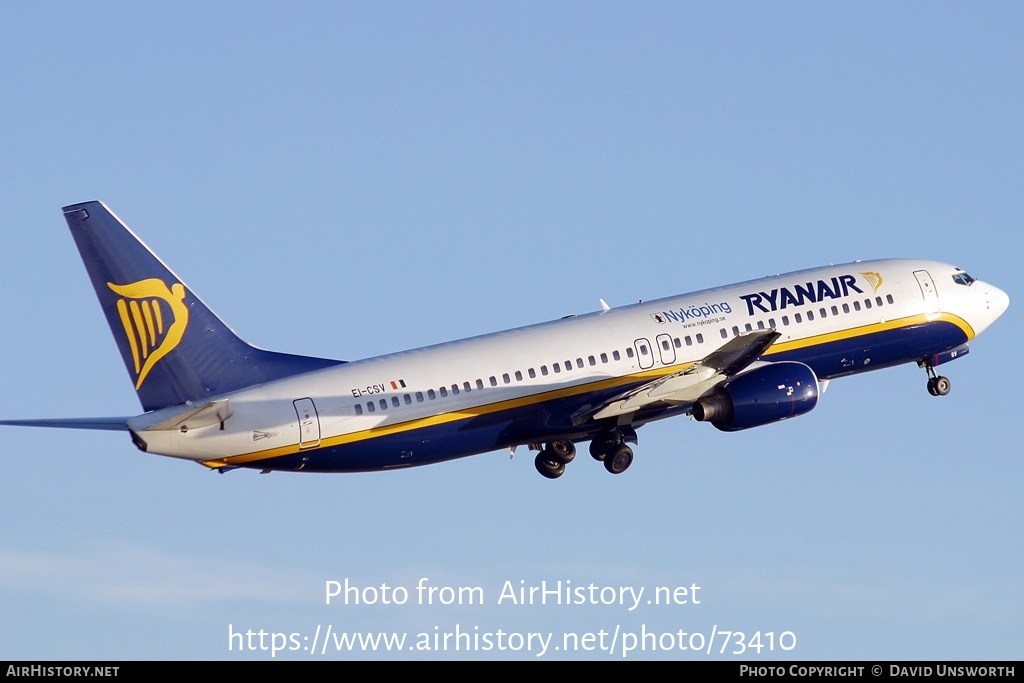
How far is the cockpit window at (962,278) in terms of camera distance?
61344 millimetres

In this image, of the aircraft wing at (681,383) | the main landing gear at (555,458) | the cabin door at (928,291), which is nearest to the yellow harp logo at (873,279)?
the cabin door at (928,291)

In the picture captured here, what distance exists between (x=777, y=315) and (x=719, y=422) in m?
4.74

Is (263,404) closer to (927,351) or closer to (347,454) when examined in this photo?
(347,454)

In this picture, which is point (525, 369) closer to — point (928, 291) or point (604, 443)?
point (604, 443)

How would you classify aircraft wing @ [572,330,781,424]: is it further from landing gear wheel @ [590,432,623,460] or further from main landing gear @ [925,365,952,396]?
main landing gear @ [925,365,952,396]

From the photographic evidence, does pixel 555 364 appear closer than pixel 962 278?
Yes

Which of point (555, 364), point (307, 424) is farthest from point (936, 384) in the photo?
point (307, 424)

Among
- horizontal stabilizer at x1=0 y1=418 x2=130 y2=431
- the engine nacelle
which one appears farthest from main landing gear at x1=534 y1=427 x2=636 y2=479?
horizontal stabilizer at x1=0 y1=418 x2=130 y2=431

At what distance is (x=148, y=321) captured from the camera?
47812mm

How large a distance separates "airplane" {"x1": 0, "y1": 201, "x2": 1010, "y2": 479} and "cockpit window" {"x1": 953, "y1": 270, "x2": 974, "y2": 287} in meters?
0.07

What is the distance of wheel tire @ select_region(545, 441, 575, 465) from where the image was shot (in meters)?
56.7

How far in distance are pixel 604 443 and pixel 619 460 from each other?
0.77m

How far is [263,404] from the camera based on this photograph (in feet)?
158
